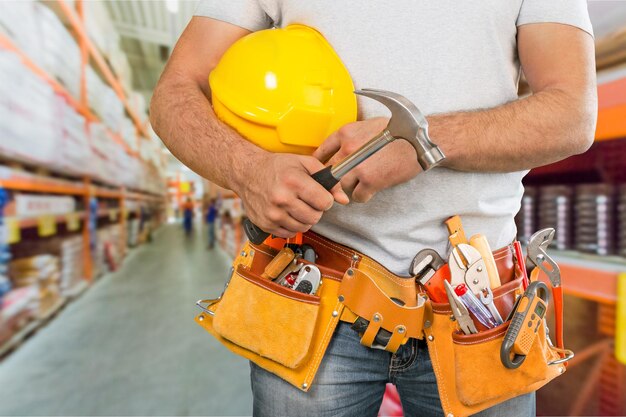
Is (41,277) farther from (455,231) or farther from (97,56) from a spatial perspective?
(455,231)

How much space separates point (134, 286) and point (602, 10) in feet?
14.7

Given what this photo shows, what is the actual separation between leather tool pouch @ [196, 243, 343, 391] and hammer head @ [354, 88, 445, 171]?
303mm

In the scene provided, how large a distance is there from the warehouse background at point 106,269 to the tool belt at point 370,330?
0.89 m

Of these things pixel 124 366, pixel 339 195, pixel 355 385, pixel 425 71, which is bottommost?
pixel 124 366

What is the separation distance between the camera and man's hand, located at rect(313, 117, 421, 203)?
0.61 m

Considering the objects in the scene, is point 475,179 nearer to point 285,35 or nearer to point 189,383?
point 285,35

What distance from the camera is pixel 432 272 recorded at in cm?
76

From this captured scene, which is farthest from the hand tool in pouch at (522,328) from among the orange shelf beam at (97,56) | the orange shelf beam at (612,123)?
the orange shelf beam at (97,56)

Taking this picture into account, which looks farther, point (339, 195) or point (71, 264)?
point (71, 264)

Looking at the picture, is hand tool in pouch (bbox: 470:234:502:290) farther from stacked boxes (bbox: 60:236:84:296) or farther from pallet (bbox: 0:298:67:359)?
stacked boxes (bbox: 60:236:84:296)

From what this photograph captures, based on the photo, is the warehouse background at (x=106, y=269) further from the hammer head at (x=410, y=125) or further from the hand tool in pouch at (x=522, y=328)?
the hammer head at (x=410, y=125)

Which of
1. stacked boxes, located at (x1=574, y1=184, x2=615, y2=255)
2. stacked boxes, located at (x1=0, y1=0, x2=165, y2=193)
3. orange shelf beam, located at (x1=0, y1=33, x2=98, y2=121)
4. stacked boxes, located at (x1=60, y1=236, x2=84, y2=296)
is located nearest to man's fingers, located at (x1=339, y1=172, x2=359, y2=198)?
stacked boxes, located at (x1=574, y1=184, x2=615, y2=255)

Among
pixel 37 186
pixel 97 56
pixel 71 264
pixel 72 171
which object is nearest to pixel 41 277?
pixel 37 186

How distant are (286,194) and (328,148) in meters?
0.11
